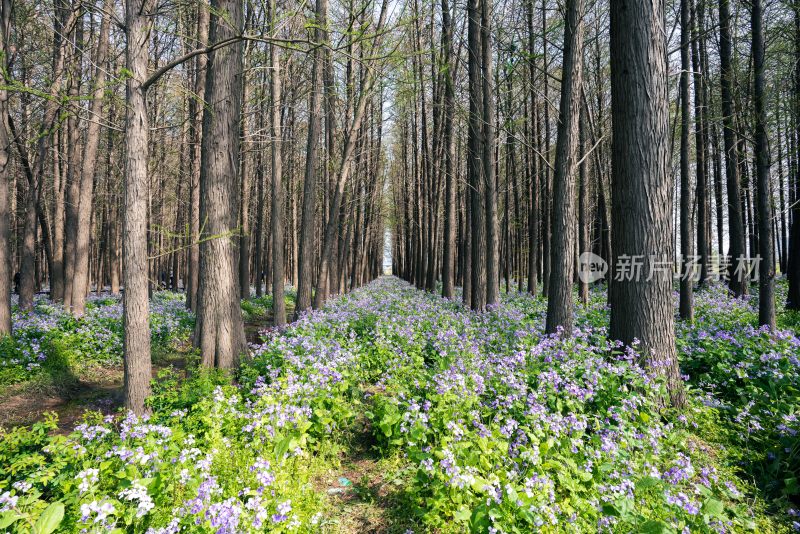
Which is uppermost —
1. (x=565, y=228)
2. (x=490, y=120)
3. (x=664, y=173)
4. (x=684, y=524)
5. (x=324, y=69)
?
(x=324, y=69)

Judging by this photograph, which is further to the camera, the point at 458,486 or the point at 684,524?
the point at 458,486

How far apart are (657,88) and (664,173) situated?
1.00 meters

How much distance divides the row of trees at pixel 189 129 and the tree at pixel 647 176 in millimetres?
3153

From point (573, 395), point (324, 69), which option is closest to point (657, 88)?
point (573, 395)

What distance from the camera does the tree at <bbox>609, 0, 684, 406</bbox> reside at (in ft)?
15.4

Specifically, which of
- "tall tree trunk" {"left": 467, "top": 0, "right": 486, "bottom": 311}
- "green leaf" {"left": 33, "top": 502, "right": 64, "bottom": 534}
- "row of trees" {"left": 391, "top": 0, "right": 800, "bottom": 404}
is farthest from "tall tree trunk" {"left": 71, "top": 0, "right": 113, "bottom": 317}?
"green leaf" {"left": 33, "top": 502, "right": 64, "bottom": 534}

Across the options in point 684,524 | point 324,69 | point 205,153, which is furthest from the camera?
point 324,69

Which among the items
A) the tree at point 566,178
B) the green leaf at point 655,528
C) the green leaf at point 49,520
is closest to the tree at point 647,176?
the tree at point 566,178

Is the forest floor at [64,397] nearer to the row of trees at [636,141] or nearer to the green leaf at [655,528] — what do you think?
the green leaf at [655,528]

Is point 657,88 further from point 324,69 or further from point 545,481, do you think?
point 324,69

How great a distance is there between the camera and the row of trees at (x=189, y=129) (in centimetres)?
453

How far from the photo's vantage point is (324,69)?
522 inches

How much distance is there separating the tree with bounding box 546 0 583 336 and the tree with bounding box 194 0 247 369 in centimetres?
523

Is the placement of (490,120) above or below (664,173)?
above
